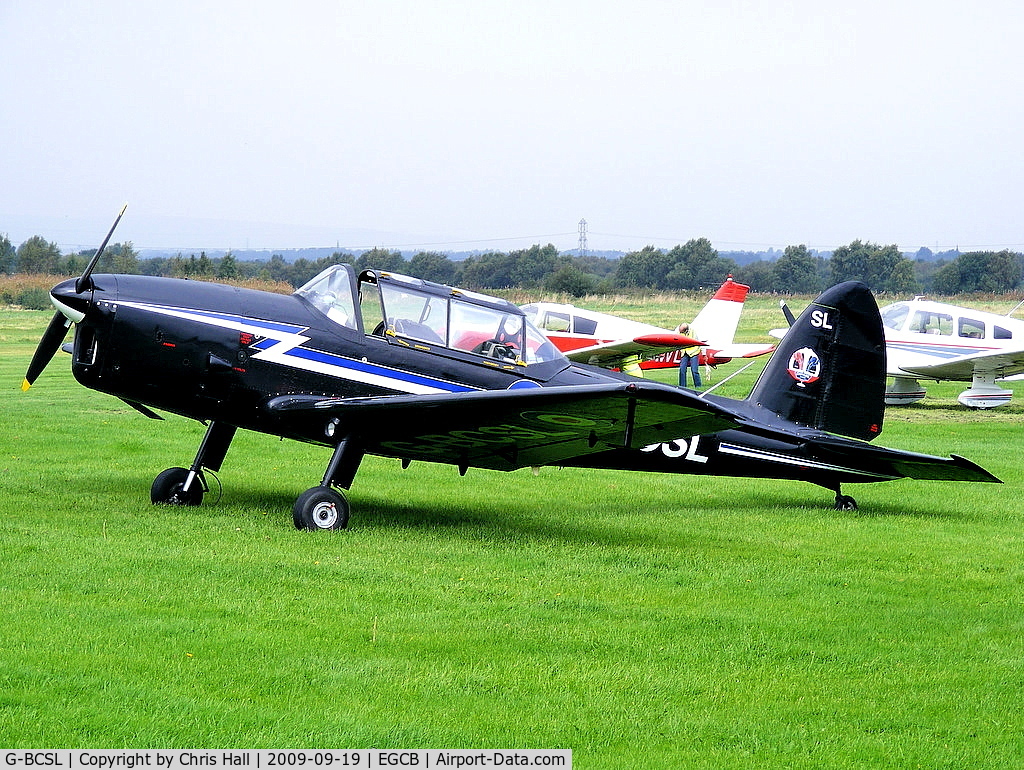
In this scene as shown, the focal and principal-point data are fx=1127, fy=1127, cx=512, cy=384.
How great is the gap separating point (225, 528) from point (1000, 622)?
5397 millimetres

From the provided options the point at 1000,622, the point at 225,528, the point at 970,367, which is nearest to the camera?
the point at 1000,622

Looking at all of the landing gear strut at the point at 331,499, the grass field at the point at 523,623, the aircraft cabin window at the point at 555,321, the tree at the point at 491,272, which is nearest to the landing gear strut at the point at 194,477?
the grass field at the point at 523,623

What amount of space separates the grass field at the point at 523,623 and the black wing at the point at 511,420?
65 cm

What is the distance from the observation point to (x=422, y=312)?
9.39 m

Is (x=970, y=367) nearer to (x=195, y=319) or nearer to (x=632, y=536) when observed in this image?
(x=632, y=536)

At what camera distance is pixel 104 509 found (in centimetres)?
916

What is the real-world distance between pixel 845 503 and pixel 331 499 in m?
4.92

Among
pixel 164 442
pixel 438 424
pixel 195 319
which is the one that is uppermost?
pixel 195 319

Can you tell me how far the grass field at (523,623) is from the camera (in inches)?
179

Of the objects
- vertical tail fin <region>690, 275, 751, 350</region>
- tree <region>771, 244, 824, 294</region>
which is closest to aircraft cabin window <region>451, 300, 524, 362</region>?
vertical tail fin <region>690, 275, 751, 350</region>

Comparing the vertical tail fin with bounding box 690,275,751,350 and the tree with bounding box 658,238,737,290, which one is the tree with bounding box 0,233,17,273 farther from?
the vertical tail fin with bounding box 690,275,751,350

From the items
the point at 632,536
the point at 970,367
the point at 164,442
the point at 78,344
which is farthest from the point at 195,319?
the point at 970,367

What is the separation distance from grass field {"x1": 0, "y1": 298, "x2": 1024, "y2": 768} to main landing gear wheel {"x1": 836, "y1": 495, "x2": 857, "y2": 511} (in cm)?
25

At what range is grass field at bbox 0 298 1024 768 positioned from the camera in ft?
15.0
